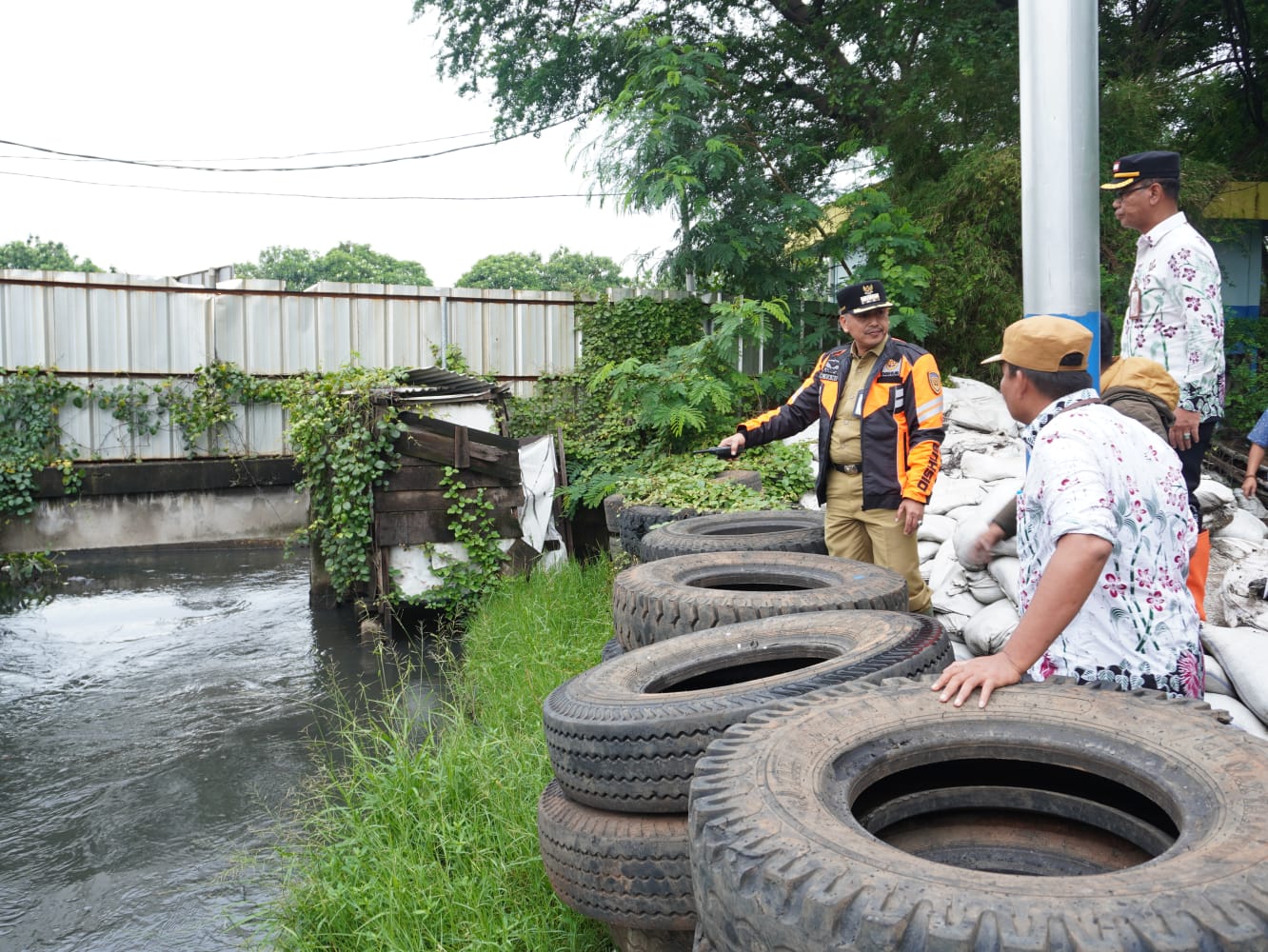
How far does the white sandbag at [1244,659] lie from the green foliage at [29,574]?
921 centimetres

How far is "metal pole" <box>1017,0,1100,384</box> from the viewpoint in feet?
12.0

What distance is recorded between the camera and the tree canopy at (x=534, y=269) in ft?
181

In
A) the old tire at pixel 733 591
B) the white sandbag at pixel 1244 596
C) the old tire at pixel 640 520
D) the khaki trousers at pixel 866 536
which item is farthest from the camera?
the old tire at pixel 640 520

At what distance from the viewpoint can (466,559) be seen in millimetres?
7723

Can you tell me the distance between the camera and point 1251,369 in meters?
10.9

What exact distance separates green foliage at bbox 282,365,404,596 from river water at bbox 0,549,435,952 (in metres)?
0.61

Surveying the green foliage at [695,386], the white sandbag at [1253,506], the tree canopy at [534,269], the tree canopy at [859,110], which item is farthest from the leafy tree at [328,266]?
the white sandbag at [1253,506]

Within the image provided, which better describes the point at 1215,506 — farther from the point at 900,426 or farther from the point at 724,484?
the point at 724,484

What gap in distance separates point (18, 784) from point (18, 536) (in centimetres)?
659

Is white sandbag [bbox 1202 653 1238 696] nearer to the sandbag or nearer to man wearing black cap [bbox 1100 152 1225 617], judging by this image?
man wearing black cap [bbox 1100 152 1225 617]

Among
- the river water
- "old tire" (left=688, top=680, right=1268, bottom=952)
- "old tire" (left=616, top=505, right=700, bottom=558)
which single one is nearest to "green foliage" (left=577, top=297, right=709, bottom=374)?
the river water

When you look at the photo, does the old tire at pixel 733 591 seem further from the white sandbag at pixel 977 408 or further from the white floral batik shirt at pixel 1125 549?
the white sandbag at pixel 977 408

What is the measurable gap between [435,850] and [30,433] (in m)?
9.19

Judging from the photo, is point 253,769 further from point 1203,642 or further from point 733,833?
point 1203,642
